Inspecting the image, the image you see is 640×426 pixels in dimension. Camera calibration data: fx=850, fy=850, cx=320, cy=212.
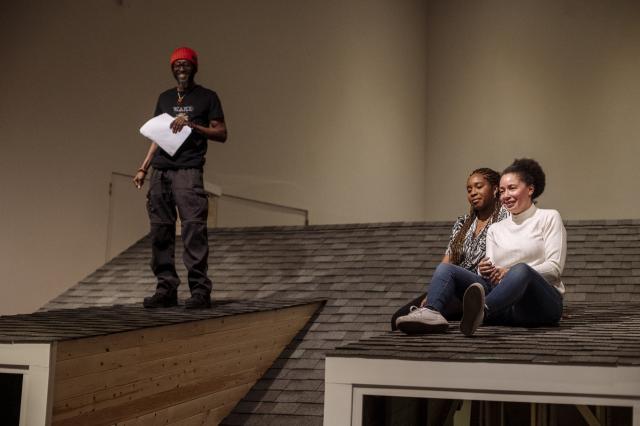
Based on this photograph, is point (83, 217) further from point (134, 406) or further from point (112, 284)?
point (134, 406)

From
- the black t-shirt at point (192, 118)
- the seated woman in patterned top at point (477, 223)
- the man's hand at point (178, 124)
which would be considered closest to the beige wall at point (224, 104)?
the black t-shirt at point (192, 118)

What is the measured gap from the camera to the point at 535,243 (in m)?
3.37

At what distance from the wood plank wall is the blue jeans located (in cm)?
108

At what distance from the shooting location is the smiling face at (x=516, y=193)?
3.44 meters

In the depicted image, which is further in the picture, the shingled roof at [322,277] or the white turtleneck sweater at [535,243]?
the shingled roof at [322,277]

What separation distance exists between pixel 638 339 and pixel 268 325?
206 centimetres

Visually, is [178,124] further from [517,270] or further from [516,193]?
[517,270]

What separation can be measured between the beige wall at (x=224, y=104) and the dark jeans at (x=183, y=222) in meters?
1.96

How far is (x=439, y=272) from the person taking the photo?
3357 millimetres

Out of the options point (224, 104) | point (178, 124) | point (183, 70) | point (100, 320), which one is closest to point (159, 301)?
point (100, 320)

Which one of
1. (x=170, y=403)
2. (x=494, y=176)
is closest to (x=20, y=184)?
(x=170, y=403)

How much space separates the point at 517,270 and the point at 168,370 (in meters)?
1.47

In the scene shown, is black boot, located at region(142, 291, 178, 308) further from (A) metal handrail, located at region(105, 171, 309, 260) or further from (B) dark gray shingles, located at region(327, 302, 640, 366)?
(A) metal handrail, located at region(105, 171, 309, 260)

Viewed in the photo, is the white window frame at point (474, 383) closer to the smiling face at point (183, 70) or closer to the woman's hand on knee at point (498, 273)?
the woman's hand on knee at point (498, 273)
